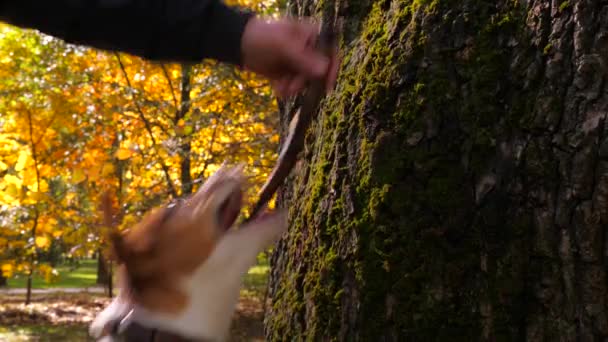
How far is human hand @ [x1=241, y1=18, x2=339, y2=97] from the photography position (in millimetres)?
1300

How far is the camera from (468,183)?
6.56 feet

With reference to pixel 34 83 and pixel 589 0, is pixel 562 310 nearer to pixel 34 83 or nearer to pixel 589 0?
pixel 589 0

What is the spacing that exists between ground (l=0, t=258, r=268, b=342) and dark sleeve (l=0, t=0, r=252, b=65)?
831 centimetres

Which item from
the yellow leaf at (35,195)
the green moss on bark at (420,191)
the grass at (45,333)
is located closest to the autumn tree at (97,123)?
the yellow leaf at (35,195)

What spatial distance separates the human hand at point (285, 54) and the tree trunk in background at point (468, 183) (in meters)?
0.83

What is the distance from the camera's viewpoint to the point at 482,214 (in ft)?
6.45

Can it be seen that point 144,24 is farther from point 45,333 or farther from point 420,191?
point 45,333

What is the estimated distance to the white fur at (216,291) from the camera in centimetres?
103

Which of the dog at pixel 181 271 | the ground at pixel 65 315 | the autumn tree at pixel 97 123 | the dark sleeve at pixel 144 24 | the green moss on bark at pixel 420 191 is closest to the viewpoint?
the dog at pixel 181 271

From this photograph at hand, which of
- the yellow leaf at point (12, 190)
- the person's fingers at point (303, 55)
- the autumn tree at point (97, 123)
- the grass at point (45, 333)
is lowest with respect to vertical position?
the grass at point (45, 333)

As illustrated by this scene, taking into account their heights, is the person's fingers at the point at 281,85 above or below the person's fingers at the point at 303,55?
below

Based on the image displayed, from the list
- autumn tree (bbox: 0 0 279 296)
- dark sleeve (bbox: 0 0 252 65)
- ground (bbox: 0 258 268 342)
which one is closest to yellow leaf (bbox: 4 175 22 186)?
autumn tree (bbox: 0 0 279 296)

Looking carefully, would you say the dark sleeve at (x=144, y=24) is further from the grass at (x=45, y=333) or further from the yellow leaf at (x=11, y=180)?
the grass at (x=45, y=333)

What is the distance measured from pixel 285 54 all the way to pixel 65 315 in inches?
574
